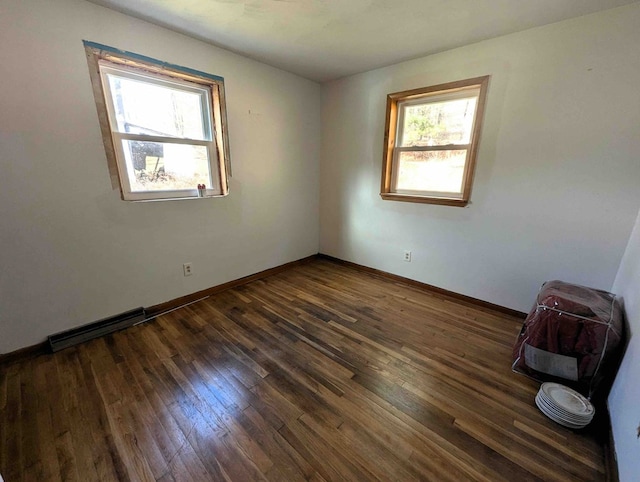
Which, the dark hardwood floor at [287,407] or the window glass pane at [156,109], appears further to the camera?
the window glass pane at [156,109]

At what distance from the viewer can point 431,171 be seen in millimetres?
2721

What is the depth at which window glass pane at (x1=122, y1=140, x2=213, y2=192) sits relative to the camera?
213 centimetres

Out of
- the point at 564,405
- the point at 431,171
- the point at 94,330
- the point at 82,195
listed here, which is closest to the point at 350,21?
the point at 431,171

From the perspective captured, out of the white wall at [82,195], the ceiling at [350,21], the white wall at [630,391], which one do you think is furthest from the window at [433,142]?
the white wall at [82,195]

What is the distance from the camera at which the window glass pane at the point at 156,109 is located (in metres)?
2.00

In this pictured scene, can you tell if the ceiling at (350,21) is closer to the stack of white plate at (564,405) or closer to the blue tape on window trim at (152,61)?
→ the blue tape on window trim at (152,61)

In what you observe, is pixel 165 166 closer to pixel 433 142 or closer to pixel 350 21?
pixel 350 21

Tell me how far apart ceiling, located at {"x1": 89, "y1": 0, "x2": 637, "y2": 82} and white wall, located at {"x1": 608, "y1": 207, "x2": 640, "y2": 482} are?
1656mm

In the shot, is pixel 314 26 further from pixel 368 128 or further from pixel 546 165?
pixel 546 165

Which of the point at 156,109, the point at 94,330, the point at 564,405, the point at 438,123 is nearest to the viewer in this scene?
the point at 564,405

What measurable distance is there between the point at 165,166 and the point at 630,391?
3312 mm

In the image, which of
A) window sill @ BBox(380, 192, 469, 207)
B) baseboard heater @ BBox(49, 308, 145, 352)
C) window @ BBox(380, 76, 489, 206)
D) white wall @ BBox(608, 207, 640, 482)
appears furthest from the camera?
window sill @ BBox(380, 192, 469, 207)

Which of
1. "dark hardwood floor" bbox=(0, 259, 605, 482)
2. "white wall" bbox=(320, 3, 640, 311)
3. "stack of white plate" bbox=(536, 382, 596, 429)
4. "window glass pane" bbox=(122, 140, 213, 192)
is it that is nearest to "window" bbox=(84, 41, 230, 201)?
"window glass pane" bbox=(122, 140, 213, 192)

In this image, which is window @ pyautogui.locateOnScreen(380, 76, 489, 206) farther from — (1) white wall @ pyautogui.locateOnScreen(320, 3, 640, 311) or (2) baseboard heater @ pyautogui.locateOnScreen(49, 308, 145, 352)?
(2) baseboard heater @ pyautogui.locateOnScreen(49, 308, 145, 352)
